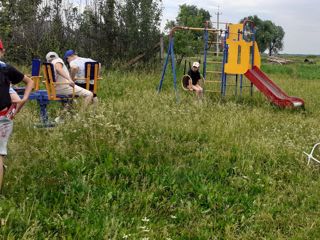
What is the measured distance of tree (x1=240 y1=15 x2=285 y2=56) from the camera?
93.1 m

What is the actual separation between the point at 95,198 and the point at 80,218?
37 cm

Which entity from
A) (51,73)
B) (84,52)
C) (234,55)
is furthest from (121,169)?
(84,52)

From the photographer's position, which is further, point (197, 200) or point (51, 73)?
point (51, 73)

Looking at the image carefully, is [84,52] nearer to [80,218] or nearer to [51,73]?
[51,73]

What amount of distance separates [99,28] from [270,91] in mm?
7764

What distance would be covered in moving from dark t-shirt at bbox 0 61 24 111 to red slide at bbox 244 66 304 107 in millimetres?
7034

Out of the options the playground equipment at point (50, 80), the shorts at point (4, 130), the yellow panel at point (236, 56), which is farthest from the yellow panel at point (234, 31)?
the shorts at point (4, 130)

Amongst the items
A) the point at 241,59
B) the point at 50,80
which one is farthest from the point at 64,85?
the point at 241,59

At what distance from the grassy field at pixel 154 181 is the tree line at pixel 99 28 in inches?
346

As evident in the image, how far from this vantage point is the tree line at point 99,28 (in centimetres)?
1410

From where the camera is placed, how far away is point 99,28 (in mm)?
15352

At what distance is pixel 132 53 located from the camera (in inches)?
610

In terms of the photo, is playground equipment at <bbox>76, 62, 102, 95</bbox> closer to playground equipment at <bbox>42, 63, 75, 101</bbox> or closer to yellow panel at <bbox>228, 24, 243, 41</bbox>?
playground equipment at <bbox>42, 63, 75, 101</bbox>

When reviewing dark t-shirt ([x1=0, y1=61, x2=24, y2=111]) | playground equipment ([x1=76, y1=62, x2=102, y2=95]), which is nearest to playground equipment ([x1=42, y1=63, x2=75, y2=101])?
playground equipment ([x1=76, y1=62, x2=102, y2=95])
